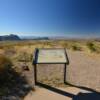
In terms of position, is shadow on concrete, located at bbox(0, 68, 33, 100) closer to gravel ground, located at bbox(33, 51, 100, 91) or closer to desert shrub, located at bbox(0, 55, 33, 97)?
desert shrub, located at bbox(0, 55, 33, 97)

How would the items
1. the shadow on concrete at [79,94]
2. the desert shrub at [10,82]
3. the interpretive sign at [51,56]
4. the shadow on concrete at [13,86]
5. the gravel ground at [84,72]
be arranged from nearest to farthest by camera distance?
the shadow on concrete at [79,94], the shadow on concrete at [13,86], the desert shrub at [10,82], the interpretive sign at [51,56], the gravel ground at [84,72]

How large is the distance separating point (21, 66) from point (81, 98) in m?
7.98

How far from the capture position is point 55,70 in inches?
530

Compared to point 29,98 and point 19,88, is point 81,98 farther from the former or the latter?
point 19,88

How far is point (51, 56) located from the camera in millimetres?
10578

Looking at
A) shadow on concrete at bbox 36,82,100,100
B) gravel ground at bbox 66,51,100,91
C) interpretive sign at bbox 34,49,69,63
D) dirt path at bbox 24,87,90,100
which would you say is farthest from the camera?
gravel ground at bbox 66,51,100,91

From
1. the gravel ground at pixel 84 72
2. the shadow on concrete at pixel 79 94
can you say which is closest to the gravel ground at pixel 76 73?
the gravel ground at pixel 84 72

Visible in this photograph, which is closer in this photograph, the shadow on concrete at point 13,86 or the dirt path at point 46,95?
the dirt path at point 46,95

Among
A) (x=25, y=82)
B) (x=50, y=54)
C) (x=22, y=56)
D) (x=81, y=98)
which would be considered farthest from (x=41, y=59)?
(x=22, y=56)

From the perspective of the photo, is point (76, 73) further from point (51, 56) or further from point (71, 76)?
point (51, 56)

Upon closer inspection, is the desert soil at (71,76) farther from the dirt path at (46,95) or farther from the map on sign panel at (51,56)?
the map on sign panel at (51,56)

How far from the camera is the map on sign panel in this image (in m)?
10.2

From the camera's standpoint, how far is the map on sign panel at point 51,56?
33.5 ft

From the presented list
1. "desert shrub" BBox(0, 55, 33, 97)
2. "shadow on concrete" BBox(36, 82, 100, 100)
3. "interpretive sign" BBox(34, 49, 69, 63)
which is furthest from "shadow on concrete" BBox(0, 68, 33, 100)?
"interpretive sign" BBox(34, 49, 69, 63)
